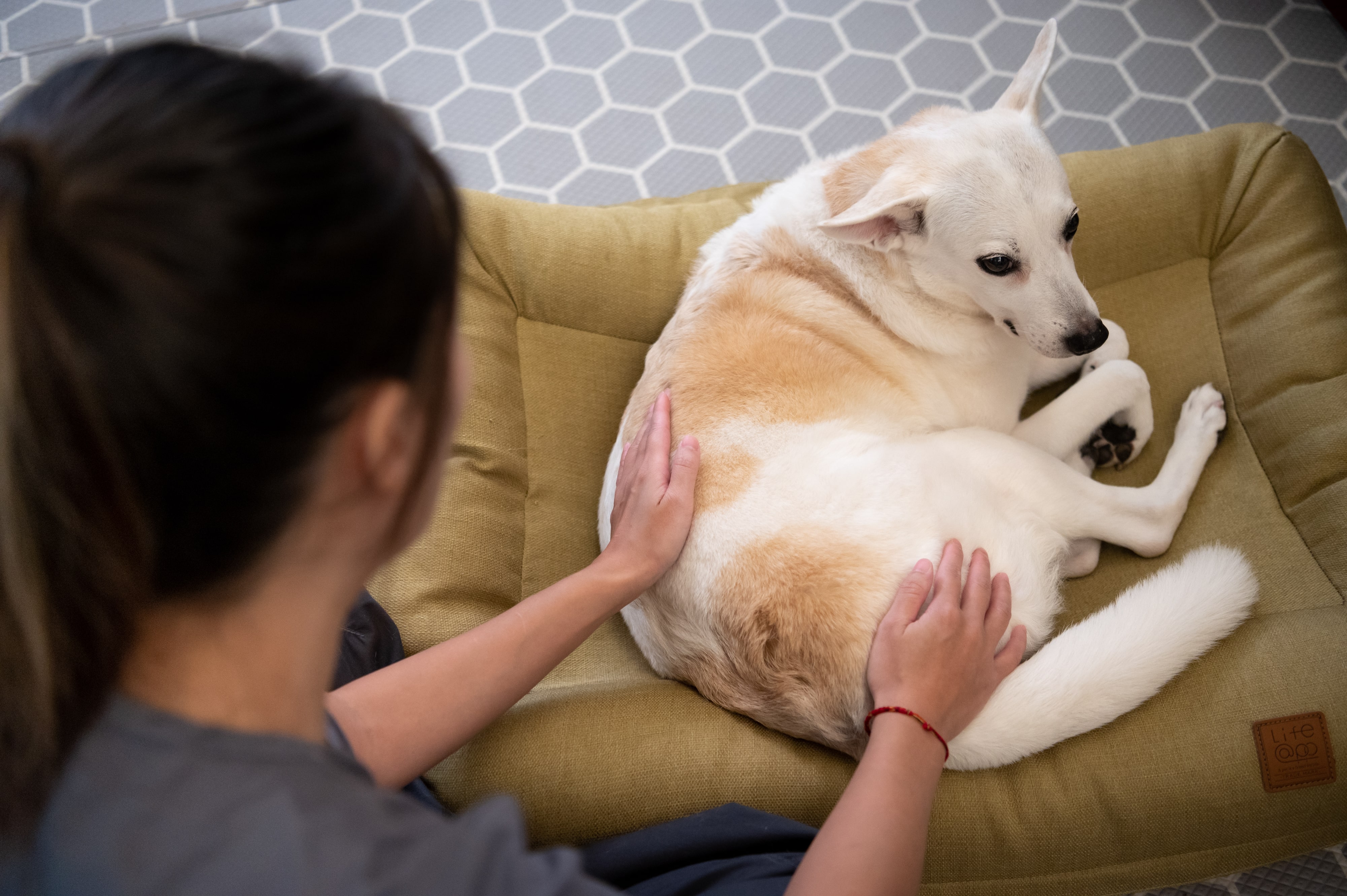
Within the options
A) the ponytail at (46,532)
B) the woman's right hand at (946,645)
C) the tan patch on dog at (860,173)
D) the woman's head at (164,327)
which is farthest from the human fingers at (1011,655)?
the ponytail at (46,532)

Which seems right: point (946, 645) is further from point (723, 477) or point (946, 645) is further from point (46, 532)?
point (46, 532)

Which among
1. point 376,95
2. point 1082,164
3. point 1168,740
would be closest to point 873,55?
point 1082,164

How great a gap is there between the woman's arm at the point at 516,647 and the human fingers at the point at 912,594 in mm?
343

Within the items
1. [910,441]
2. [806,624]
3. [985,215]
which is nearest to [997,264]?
[985,215]

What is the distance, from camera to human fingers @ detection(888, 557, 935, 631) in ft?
4.29

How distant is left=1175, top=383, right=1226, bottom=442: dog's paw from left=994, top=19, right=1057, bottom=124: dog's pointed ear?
2.09ft

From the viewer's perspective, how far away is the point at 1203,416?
68.4 inches

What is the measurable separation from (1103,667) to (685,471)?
708mm

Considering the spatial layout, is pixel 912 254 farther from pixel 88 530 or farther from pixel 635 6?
pixel 635 6

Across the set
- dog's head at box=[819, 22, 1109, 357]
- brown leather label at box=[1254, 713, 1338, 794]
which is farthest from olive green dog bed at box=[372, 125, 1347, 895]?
dog's head at box=[819, 22, 1109, 357]

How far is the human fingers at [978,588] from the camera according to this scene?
4.39 ft

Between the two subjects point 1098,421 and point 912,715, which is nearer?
point 912,715

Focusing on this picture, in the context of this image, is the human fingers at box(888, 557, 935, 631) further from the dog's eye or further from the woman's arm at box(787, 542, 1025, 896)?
the dog's eye

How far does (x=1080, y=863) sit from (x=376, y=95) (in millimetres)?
1464
